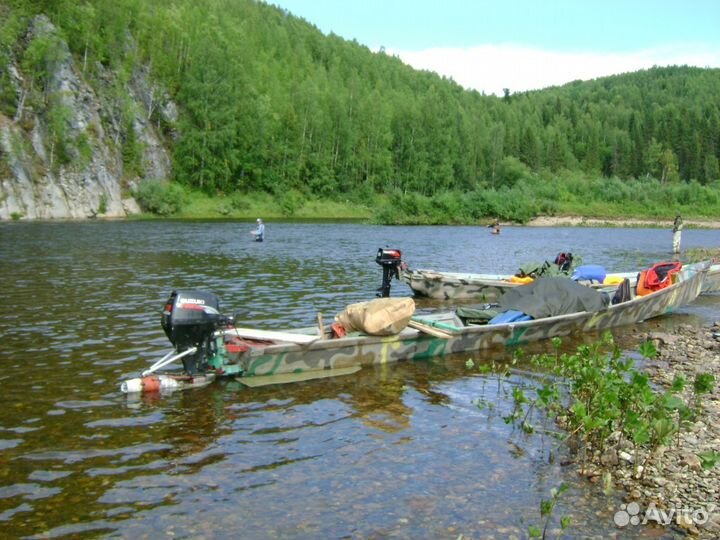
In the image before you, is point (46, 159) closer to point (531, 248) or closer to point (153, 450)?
point (531, 248)

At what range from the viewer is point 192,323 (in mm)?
10320

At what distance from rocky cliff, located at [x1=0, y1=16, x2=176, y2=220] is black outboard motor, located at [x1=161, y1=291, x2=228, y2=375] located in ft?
169

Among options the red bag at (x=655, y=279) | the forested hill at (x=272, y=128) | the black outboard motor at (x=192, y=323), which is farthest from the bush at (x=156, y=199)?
the black outboard motor at (x=192, y=323)

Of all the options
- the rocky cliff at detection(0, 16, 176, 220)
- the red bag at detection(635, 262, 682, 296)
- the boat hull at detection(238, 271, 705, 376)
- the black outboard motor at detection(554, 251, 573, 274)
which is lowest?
the boat hull at detection(238, 271, 705, 376)

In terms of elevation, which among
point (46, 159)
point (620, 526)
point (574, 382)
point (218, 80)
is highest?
point (218, 80)

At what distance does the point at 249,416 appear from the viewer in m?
9.72

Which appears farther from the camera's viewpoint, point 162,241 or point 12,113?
point 12,113

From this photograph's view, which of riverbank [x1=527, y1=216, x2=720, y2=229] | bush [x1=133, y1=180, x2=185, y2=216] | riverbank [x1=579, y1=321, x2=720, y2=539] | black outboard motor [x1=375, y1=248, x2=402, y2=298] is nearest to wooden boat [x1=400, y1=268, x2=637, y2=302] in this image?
black outboard motor [x1=375, y1=248, x2=402, y2=298]

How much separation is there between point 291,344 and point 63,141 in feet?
201

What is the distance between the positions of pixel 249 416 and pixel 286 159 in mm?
86533

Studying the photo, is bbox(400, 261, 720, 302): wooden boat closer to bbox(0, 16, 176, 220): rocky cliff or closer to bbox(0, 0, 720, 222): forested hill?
bbox(0, 16, 176, 220): rocky cliff

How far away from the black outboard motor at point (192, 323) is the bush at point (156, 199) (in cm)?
6213

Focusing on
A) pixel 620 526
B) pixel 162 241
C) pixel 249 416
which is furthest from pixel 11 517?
pixel 162 241

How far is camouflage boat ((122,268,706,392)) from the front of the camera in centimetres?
1038
